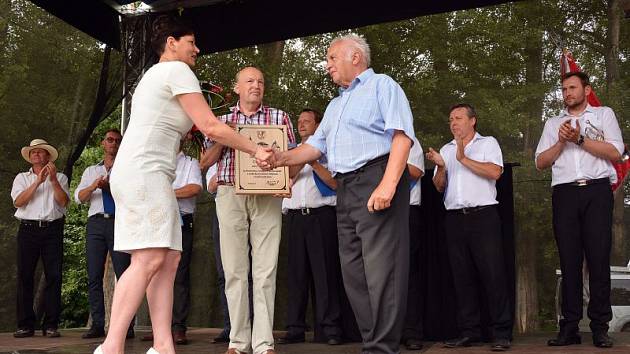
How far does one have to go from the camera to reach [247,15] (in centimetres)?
632

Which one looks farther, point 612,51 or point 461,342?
point 612,51

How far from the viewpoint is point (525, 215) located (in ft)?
20.9

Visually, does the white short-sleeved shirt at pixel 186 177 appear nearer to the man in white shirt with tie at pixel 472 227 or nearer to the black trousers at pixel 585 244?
the man in white shirt with tie at pixel 472 227

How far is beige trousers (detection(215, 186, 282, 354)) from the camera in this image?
413 cm

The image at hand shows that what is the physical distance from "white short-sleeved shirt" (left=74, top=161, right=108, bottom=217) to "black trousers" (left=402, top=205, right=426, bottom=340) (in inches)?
96.0

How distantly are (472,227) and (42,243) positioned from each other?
3457mm

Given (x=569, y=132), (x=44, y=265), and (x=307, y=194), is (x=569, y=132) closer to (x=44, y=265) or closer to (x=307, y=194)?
(x=307, y=194)

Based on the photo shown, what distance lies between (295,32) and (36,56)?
12.7ft

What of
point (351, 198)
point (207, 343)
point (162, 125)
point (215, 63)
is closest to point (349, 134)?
point (351, 198)

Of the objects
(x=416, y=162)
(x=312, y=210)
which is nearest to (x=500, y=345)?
(x=416, y=162)

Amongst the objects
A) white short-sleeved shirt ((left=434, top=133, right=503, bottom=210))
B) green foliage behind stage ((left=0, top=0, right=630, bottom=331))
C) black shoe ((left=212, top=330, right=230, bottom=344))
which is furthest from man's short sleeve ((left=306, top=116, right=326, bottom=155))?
green foliage behind stage ((left=0, top=0, right=630, bottom=331))

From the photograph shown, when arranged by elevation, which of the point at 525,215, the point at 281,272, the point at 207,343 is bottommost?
the point at 207,343

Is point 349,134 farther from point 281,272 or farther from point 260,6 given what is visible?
point 281,272

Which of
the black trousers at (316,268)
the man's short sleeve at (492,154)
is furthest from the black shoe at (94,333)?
the man's short sleeve at (492,154)
